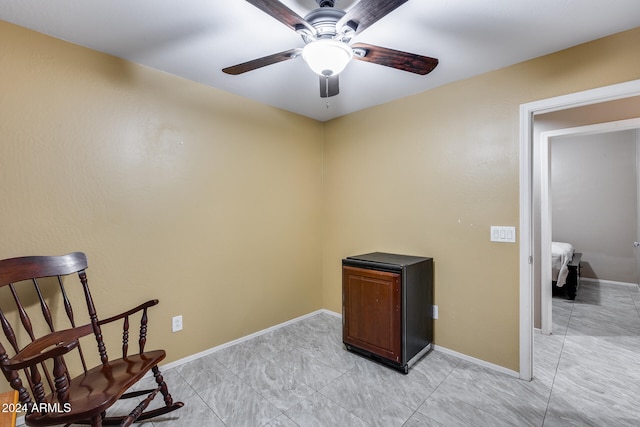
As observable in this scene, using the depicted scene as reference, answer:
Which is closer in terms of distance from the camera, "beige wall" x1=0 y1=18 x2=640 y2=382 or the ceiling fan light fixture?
the ceiling fan light fixture

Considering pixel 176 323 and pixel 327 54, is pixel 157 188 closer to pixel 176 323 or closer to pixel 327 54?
pixel 176 323

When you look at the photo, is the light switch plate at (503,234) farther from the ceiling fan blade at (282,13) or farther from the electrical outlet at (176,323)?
the electrical outlet at (176,323)

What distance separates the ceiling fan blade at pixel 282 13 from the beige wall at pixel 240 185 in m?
1.49

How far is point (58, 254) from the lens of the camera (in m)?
1.81

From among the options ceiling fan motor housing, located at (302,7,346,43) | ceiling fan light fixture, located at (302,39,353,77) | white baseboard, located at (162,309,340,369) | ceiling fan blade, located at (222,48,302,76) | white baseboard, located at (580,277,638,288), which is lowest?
white baseboard, located at (580,277,638,288)

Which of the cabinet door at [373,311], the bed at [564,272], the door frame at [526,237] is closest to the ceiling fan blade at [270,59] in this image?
the cabinet door at [373,311]

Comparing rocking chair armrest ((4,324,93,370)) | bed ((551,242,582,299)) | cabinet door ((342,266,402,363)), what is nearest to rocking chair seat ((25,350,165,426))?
rocking chair armrest ((4,324,93,370))

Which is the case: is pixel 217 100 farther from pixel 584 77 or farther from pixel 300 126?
Result: pixel 584 77

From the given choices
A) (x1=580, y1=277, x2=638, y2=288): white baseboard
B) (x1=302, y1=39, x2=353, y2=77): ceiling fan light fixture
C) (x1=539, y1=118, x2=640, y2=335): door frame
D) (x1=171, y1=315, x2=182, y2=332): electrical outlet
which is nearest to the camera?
(x1=302, y1=39, x2=353, y2=77): ceiling fan light fixture

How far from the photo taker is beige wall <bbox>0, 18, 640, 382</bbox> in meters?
1.78

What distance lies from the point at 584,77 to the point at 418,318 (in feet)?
6.70

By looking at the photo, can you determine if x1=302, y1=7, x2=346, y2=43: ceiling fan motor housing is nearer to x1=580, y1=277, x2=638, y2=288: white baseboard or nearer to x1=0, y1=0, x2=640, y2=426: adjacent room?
x1=0, y1=0, x2=640, y2=426: adjacent room

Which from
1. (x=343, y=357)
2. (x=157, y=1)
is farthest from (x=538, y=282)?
(x=157, y=1)

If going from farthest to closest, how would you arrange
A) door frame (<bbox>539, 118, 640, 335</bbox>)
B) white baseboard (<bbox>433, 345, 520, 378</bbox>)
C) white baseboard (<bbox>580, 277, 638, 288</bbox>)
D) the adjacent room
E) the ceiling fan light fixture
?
white baseboard (<bbox>580, 277, 638, 288</bbox>), door frame (<bbox>539, 118, 640, 335</bbox>), white baseboard (<bbox>433, 345, 520, 378</bbox>), the adjacent room, the ceiling fan light fixture
